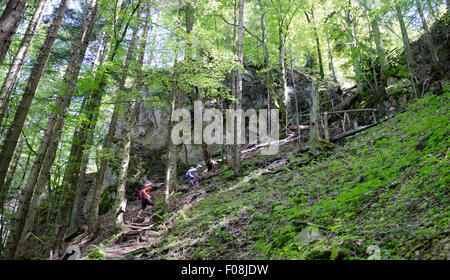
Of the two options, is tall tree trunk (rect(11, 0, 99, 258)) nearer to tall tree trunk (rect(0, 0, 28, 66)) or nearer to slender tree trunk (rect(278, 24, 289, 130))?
tall tree trunk (rect(0, 0, 28, 66))

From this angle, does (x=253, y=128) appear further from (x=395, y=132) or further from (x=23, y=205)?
(x=23, y=205)

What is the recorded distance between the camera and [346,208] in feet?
15.3

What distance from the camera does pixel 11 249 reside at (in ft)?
20.5

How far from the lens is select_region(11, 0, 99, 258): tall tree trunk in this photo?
6.49 metres

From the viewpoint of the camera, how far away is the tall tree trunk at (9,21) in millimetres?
4758

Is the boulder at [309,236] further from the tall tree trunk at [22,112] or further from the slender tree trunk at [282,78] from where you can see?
the slender tree trunk at [282,78]

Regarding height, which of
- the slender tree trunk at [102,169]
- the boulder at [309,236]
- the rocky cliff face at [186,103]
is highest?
the rocky cliff face at [186,103]

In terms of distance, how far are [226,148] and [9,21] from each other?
14683 millimetres

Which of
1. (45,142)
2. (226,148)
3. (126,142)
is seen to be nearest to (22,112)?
(45,142)

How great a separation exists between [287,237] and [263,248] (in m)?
0.59

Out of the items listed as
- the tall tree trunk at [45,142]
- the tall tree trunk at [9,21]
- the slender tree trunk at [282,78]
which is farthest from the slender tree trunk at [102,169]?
the slender tree trunk at [282,78]

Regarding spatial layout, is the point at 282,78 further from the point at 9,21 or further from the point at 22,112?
the point at 9,21

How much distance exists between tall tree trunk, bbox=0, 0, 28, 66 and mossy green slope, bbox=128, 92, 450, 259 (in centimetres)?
599

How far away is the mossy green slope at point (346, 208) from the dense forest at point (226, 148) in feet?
0.10
